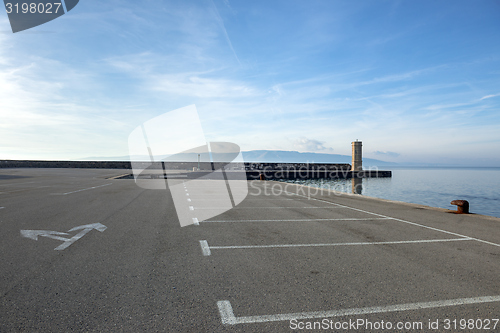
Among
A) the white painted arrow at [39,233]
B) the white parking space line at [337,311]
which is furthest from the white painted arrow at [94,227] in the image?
the white parking space line at [337,311]

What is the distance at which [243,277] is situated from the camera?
4.55m

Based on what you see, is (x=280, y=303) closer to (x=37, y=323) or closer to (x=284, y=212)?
(x=37, y=323)

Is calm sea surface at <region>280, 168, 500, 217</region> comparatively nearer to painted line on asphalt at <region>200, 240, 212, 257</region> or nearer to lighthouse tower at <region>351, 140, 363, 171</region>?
lighthouse tower at <region>351, 140, 363, 171</region>

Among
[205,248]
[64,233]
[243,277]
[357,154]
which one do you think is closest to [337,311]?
[243,277]

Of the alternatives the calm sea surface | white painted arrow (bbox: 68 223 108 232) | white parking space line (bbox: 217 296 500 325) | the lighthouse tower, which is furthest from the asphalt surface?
the lighthouse tower

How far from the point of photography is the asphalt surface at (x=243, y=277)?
331cm

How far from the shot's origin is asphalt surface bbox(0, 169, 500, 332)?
3.31 m

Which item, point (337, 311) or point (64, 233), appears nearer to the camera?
point (337, 311)

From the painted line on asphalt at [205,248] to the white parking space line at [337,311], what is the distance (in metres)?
2.13

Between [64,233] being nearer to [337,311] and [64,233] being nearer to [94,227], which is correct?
[94,227]

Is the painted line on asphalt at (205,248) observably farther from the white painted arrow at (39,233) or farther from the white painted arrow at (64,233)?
the white painted arrow at (39,233)

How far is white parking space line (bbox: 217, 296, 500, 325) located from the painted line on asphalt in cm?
213

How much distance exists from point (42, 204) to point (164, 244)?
776 centimetres

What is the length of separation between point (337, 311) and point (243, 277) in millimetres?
1488
